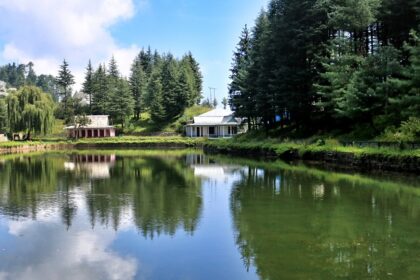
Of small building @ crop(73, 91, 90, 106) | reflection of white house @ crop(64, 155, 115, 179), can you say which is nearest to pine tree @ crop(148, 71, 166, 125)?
small building @ crop(73, 91, 90, 106)

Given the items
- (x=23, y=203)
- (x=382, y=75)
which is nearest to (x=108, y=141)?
(x=382, y=75)

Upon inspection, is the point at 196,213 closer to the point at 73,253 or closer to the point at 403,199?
the point at 73,253

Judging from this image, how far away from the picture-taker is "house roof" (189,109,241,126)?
225 feet

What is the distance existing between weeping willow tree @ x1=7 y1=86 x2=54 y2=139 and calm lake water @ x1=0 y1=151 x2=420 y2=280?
40.2 meters

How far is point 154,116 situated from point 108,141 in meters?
13.4

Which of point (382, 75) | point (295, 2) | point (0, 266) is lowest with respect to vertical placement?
point (0, 266)

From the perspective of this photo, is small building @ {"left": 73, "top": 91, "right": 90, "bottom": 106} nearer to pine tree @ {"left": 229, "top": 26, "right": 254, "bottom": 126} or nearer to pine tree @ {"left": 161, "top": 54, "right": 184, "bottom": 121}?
pine tree @ {"left": 161, "top": 54, "right": 184, "bottom": 121}

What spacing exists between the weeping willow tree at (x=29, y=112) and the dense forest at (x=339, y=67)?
86.0 ft

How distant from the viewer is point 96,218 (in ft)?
37.3

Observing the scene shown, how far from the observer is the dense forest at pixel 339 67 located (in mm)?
24297

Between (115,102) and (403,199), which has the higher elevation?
(115,102)

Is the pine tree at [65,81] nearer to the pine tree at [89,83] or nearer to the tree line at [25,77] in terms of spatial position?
the pine tree at [89,83]

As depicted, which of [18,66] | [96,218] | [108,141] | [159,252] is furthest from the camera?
[18,66]

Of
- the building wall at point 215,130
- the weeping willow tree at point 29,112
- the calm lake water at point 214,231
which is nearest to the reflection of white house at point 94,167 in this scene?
the calm lake water at point 214,231
